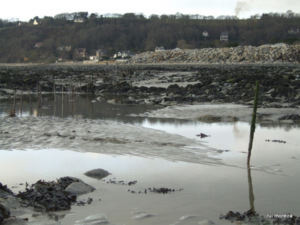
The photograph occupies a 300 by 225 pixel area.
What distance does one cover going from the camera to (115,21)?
424ft

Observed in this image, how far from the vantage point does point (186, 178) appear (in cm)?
556

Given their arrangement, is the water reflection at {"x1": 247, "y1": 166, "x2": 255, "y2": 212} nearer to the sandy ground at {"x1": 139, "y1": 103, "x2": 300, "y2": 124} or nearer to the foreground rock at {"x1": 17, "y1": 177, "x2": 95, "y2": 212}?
the foreground rock at {"x1": 17, "y1": 177, "x2": 95, "y2": 212}

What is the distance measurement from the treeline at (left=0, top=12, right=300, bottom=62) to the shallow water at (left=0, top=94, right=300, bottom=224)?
3465 inches

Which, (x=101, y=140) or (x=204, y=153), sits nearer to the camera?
(x=204, y=153)

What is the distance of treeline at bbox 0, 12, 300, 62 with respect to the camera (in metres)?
102

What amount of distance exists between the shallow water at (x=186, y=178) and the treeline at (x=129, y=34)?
88.0 meters

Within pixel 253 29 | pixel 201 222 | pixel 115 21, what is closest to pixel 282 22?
pixel 253 29

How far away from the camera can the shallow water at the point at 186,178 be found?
14.3 ft

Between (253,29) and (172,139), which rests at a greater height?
(253,29)

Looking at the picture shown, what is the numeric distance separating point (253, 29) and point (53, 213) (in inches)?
4499

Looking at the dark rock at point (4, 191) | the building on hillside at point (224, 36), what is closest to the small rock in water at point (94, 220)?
the dark rock at point (4, 191)

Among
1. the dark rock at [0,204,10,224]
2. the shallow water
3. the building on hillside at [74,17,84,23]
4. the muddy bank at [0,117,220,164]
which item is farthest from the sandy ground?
the building on hillside at [74,17,84,23]

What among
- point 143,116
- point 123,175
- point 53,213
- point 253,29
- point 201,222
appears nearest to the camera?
point 201,222

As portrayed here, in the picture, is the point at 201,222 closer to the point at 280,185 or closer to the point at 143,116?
the point at 280,185
